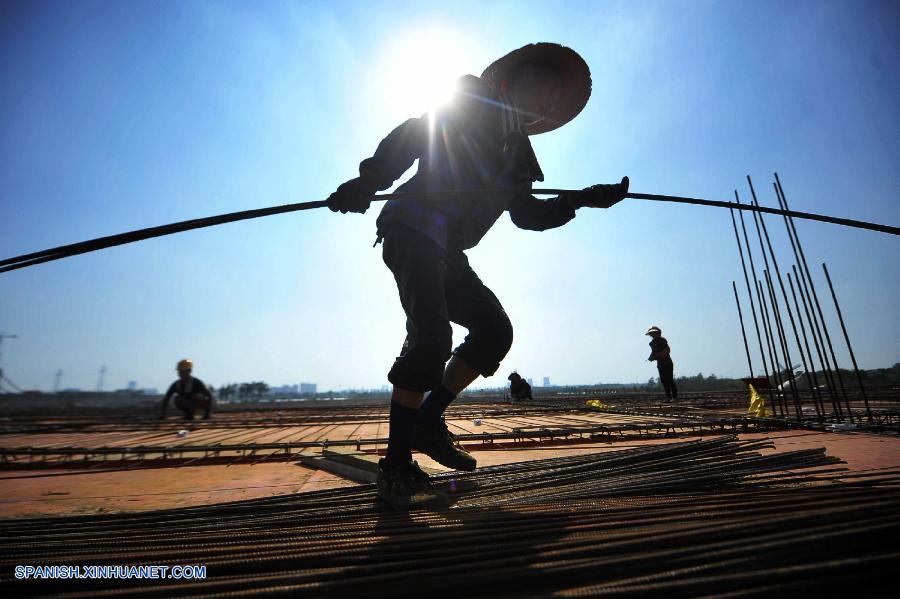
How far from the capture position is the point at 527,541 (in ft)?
3.23

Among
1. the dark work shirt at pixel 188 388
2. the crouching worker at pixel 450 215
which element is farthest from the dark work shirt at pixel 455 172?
the dark work shirt at pixel 188 388

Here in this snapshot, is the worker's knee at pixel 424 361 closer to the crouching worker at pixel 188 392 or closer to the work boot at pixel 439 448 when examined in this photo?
the work boot at pixel 439 448

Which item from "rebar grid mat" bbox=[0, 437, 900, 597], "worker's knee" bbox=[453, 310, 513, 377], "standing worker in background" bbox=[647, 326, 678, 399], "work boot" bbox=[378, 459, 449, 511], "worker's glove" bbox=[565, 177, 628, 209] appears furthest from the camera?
"standing worker in background" bbox=[647, 326, 678, 399]

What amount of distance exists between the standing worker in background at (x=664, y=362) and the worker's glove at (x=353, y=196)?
984 centimetres

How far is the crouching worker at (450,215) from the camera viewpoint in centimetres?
169

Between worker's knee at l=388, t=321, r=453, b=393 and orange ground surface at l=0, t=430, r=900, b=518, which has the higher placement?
worker's knee at l=388, t=321, r=453, b=393

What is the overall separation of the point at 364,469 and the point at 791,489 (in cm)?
183

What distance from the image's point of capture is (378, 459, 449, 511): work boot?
4.82 ft

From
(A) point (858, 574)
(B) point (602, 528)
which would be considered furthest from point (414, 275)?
(A) point (858, 574)

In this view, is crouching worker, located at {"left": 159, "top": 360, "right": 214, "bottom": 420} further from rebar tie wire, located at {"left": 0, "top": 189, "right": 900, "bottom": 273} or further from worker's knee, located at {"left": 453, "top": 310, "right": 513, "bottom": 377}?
worker's knee, located at {"left": 453, "top": 310, "right": 513, "bottom": 377}

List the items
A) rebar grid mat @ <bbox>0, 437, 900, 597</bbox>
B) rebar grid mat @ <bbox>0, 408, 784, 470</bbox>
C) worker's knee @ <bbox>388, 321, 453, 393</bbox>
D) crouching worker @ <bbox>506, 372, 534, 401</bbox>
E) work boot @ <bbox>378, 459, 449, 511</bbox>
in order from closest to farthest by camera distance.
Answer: rebar grid mat @ <bbox>0, 437, 900, 597</bbox>
work boot @ <bbox>378, 459, 449, 511</bbox>
worker's knee @ <bbox>388, 321, 453, 393</bbox>
rebar grid mat @ <bbox>0, 408, 784, 470</bbox>
crouching worker @ <bbox>506, 372, 534, 401</bbox>

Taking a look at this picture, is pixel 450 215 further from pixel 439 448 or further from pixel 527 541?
pixel 527 541

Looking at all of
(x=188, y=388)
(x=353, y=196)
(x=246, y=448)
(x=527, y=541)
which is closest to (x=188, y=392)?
(x=188, y=388)

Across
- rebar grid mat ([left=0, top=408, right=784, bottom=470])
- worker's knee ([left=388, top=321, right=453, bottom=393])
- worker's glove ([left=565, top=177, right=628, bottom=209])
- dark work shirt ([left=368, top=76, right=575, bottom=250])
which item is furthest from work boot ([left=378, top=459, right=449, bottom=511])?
worker's glove ([left=565, top=177, right=628, bottom=209])
